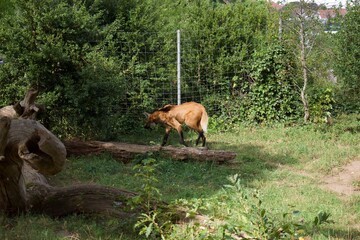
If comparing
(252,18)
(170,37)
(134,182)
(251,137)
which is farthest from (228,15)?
(134,182)

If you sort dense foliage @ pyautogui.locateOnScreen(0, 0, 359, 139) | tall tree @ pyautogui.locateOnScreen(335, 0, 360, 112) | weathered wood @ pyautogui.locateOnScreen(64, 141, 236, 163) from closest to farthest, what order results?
1. weathered wood @ pyautogui.locateOnScreen(64, 141, 236, 163)
2. dense foliage @ pyautogui.locateOnScreen(0, 0, 359, 139)
3. tall tree @ pyautogui.locateOnScreen(335, 0, 360, 112)

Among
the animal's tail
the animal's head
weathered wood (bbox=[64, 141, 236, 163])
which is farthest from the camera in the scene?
the animal's head

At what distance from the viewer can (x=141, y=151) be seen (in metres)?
8.12

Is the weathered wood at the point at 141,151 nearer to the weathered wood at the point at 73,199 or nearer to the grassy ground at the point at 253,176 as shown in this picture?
the grassy ground at the point at 253,176

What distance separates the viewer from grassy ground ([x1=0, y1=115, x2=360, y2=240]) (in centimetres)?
442

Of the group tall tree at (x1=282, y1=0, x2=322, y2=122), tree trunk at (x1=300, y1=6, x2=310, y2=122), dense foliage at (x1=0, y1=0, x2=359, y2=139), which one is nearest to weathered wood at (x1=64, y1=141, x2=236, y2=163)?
dense foliage at (x1=0, y1=0, x2=359, y2=139)

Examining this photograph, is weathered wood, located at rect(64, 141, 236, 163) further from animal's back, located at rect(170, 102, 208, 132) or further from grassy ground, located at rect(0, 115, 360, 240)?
animal's back, located at rect(170, 102, 208, 132)

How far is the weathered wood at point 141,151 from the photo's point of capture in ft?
26.2

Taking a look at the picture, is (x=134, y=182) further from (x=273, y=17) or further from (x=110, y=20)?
(x=273, y=17)

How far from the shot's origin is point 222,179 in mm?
7016

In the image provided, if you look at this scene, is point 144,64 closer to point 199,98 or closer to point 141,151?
point 199,98

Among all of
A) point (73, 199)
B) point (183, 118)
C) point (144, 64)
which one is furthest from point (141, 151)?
point (144, 64)

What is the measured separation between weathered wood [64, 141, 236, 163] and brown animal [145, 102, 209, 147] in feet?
3.76

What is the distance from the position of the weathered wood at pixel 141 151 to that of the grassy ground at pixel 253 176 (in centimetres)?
17
